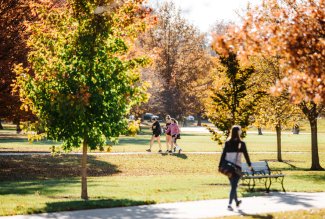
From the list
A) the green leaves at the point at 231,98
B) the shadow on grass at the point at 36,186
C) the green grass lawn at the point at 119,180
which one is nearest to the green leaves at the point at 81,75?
the green grass lawn at the point at 119,180

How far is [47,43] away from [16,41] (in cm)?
713

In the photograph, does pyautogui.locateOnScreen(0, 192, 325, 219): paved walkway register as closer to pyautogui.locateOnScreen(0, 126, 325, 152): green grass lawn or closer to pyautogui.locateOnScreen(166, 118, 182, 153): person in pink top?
pyautogui.locateOnScreen(166, 118, 182, 153): person in pink top

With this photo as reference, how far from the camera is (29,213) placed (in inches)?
430

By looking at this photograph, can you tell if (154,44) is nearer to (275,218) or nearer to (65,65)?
(65,65)

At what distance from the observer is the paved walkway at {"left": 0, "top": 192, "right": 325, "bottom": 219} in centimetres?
1055

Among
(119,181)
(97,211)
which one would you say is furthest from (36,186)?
(97,211)

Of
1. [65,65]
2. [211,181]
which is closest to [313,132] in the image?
[211,181]

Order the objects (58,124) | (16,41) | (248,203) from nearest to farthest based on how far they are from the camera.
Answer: (248,203) → (58,124) → (16,41)

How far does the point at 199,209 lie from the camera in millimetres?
11406

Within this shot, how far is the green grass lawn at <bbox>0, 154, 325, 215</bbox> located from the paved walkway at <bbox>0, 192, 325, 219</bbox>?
2.22 ft

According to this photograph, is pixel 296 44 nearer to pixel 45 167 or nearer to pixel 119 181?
pixel 119 181

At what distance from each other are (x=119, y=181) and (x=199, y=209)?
759 cm

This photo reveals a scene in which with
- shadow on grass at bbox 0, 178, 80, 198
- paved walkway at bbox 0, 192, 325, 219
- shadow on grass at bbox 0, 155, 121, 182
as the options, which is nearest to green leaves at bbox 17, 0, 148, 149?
shadow on grass at bbox 0, 178, 80, 198

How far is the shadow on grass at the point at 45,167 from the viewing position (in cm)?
2055
